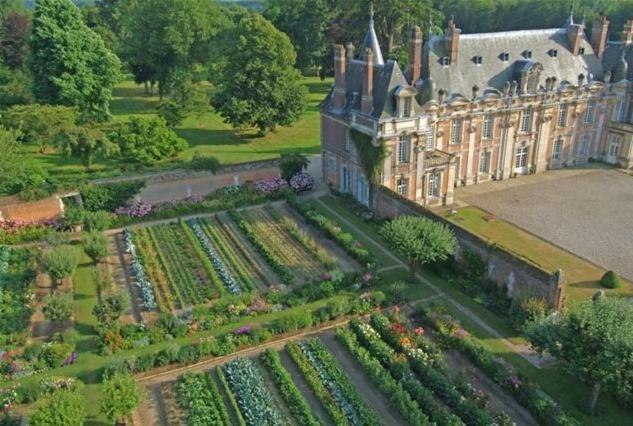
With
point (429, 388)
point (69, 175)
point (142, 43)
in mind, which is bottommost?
point (429, 388)

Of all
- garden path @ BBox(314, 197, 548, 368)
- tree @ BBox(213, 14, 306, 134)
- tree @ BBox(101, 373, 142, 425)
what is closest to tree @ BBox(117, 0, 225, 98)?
tree @ BBox(213, 14, 306, 134)

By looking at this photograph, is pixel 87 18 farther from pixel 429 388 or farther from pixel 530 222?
pixel 429 388

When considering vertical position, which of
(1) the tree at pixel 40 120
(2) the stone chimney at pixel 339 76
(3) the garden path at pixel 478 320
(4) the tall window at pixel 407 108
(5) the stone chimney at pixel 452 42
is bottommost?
(3) the garden path at pixel 478 320

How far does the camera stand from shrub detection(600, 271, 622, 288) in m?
32.8

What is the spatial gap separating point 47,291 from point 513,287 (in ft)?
90.2

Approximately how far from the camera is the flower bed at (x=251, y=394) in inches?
881

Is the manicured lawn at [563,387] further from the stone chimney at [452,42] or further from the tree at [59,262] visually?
the stone chimney at [452,42]

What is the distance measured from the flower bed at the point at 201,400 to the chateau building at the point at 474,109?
22336 millimetres

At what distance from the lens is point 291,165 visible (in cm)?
4753

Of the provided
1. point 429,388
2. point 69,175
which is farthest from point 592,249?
point 69,175

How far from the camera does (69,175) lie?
4869cm

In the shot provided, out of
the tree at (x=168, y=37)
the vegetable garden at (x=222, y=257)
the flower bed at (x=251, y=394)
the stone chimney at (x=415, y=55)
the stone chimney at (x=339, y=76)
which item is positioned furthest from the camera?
the tree at (x=168, y=37)

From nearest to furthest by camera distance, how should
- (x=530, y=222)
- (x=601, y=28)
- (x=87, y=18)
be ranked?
(x=530, y=222), (x=601, y=28), (x=87, y=18)

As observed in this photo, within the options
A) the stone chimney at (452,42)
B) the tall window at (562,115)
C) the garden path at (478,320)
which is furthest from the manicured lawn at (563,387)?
the tall window at (562,115)
